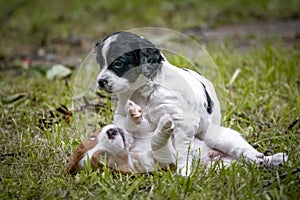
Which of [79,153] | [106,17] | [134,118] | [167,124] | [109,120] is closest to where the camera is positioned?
[167,124]

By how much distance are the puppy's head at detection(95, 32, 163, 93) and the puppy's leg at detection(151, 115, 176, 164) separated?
0.25 m

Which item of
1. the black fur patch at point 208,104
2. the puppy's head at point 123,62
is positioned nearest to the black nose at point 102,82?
the puppy's head at point 123,62

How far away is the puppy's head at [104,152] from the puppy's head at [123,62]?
21 centimetres

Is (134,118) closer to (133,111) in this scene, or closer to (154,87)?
(133,111)

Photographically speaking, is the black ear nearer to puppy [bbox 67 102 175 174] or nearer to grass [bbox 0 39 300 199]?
puppy [bbox 67 102 175 174]

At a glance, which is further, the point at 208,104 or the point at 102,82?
the point at 208,104

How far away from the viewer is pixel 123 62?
2.71 m

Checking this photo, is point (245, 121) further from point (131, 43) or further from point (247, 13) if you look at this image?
point (247, 13)

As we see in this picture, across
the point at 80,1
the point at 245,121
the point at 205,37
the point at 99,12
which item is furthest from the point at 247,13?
the point at 245,121

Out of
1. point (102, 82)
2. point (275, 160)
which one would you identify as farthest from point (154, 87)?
point (275, 160)

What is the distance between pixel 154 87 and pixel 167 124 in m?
0.27

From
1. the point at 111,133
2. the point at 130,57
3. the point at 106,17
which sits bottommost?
the point at 106,17

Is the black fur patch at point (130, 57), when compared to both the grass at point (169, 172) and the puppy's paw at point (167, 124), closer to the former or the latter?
the puppy's paw at point (167, 124)

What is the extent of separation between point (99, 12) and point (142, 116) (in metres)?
5.42
